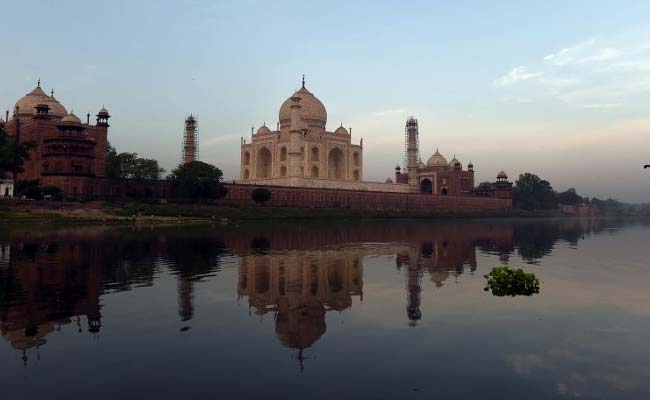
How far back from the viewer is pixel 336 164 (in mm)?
82375

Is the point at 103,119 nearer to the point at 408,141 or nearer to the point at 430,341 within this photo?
the point at 408,141

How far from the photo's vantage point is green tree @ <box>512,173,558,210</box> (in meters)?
105

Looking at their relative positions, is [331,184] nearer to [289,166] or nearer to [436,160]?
[289,166]

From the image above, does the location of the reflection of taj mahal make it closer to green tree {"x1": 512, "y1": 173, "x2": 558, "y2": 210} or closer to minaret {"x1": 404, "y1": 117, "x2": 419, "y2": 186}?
minaret {"x1": 404, "y1": 117, "x2": 419, "y2": 186}

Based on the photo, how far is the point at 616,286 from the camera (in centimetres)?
1406

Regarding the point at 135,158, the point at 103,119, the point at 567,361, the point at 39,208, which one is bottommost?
the point at 567,361

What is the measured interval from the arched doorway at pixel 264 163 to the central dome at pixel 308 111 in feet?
16.5

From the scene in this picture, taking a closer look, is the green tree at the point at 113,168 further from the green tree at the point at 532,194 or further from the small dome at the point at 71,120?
the green tree at the point at 532,194

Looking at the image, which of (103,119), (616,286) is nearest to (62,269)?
(616,286)

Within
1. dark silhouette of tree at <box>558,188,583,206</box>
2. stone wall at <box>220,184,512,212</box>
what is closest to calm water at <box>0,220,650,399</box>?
stone wall at <box>220,184,512,212</box>

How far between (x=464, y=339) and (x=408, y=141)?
79431mm

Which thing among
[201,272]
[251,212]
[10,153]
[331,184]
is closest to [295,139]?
[331,184]

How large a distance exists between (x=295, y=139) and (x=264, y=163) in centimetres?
1503

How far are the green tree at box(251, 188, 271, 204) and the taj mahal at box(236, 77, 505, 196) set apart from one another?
23.5 ft
